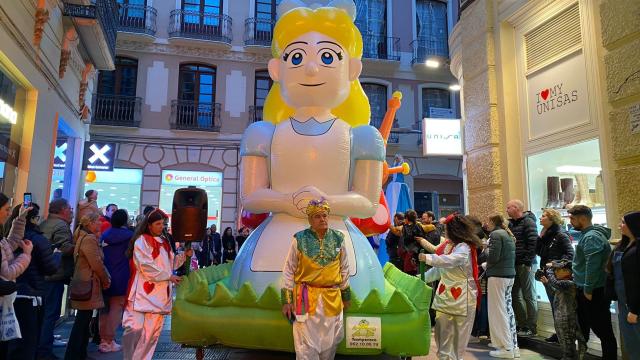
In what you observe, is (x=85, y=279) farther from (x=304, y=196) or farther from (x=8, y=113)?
(x=8, y=113)

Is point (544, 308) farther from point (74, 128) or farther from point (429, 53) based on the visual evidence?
point (429, 53)

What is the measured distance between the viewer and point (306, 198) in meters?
3.73

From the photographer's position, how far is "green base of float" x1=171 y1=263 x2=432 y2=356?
10.8 ft

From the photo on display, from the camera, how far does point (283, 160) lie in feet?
13.0

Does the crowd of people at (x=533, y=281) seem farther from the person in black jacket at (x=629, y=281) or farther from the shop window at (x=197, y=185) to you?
the shop window at (x=197, y=185)

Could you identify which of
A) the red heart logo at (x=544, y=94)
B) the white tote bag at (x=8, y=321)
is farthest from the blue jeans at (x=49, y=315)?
the red heart logo at (x=544, y=94)

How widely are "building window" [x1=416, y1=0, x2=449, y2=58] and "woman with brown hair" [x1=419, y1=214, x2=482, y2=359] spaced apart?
13.4 meters

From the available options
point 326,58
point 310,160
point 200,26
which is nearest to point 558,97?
point 326,58

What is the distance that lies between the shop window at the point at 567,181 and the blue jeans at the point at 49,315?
17.3ft

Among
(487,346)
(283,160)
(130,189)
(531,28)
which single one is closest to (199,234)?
(283,160)

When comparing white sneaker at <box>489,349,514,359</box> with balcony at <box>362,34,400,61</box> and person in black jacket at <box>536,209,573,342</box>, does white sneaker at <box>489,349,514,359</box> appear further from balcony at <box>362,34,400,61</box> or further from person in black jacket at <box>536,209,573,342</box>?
balcony at <box>362,34,400,61</box>

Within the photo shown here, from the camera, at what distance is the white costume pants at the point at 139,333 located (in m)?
3.51

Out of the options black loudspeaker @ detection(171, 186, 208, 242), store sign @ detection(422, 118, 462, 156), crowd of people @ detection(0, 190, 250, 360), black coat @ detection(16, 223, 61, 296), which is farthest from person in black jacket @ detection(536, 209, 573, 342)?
black coat @ detection(16, 223, 61, 296)

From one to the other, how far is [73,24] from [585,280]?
7.34m
